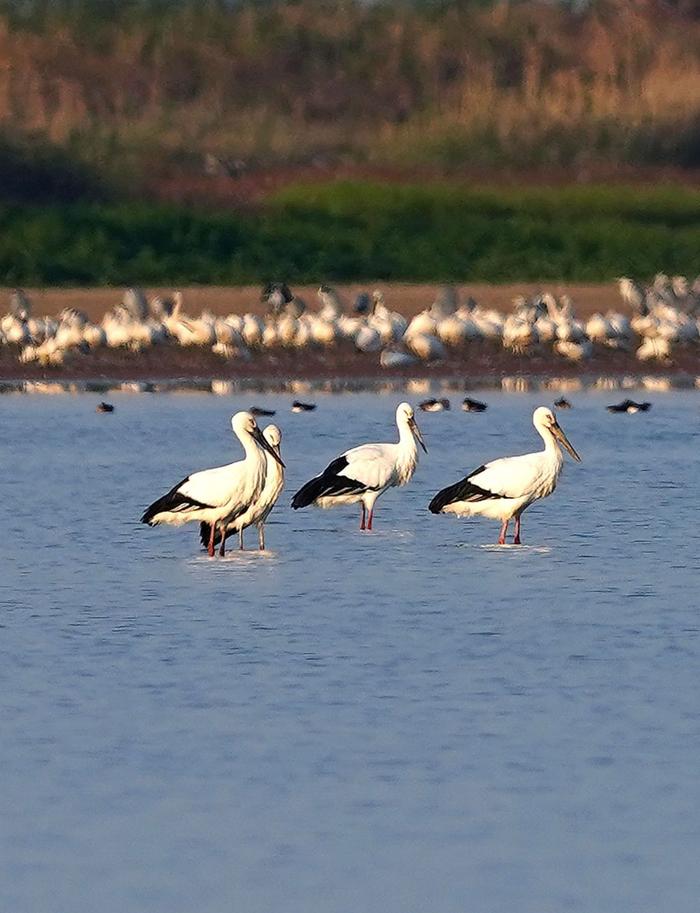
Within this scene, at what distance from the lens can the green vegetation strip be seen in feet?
124

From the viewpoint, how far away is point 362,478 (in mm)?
13648

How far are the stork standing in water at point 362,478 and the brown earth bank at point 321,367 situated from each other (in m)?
12.2

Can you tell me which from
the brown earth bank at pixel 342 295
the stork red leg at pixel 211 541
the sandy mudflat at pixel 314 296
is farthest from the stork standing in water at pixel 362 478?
the sandy mudflat at pixel 314 296

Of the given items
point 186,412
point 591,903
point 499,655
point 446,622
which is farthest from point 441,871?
point 186,412

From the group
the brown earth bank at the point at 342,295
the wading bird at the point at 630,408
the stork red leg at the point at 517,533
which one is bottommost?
the wading bird at the point at 630,408

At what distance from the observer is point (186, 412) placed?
867 inches

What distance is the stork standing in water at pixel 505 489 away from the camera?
13.0 meters

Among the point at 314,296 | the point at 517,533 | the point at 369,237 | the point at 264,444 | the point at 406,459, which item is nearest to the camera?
the point at 264,444

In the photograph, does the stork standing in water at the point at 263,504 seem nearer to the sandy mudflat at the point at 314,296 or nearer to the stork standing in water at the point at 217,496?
the stork standing in water at the point at 217,496

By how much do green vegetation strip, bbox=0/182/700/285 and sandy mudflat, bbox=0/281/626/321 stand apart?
2.79ft

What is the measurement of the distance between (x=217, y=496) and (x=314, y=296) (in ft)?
76.6

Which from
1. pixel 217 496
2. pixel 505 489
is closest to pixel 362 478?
pixel 505 489

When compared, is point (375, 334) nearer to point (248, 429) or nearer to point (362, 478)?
point (362, 478)

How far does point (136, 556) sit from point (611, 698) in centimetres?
454
